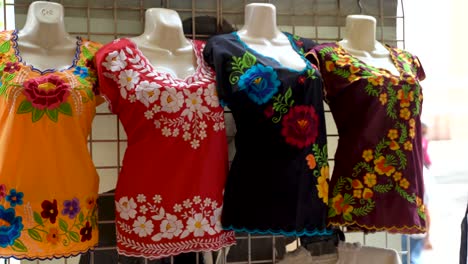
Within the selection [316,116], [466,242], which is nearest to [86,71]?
[316,116]

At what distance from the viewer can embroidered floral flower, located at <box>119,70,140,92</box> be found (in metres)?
1.36

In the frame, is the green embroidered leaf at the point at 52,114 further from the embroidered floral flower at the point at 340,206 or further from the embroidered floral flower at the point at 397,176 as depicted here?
the embroidered floral flower at the point at 397,176

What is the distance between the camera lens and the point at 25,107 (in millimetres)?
1304

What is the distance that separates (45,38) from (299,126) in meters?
0.64

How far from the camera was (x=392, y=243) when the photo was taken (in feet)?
6.34

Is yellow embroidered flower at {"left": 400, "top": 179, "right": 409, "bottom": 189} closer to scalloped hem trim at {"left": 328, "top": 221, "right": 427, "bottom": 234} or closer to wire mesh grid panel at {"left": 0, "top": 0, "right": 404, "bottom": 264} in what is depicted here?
scalloped hem trim at {"left": 328, "top": 221, "right": 427, "bottom": 234}

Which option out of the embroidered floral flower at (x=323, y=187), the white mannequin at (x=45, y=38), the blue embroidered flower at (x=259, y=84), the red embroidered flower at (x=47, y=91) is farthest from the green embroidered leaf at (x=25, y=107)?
the embroidered floral flower at (x=323, y=187)

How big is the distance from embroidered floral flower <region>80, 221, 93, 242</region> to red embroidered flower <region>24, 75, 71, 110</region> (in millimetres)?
279

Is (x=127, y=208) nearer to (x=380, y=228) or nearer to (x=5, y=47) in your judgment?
(x=5, y=47)

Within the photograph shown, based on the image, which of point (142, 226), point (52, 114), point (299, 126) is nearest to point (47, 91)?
point (52, 114)

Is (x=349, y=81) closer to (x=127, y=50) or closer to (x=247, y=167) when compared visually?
(x=247, y=167)

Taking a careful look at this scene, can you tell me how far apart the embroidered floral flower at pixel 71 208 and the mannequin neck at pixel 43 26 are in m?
0.38

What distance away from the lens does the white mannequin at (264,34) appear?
150 cm

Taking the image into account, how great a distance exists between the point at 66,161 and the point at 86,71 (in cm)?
22
